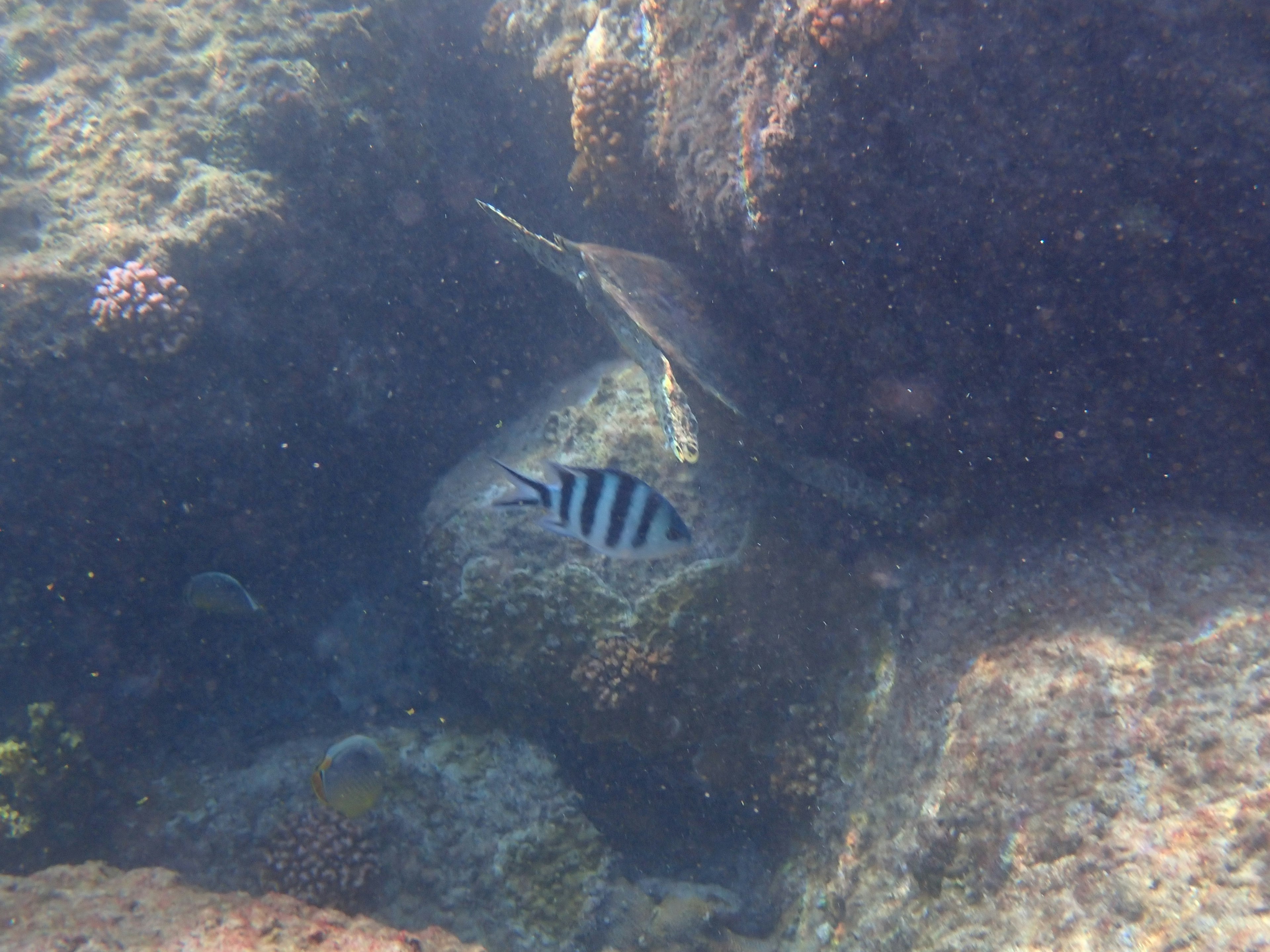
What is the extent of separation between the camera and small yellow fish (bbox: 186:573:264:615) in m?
4.81

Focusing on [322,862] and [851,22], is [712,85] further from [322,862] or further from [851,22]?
[322,862]

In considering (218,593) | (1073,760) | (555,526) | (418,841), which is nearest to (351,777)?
(418,841)

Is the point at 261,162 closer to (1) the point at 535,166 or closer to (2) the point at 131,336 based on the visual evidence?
(2) the point at 131,336

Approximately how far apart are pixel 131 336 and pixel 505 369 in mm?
2893

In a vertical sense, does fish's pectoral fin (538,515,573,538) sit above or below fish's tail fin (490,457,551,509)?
below

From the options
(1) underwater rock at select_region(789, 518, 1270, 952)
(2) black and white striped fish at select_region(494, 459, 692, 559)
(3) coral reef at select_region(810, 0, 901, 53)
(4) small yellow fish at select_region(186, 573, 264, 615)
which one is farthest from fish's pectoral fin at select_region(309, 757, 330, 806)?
(3) coral reef at select_region(810, 0, 901, 53)

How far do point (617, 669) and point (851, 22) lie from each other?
378 cm

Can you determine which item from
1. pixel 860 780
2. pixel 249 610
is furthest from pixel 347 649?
pixel 860 780

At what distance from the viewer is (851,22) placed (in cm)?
289

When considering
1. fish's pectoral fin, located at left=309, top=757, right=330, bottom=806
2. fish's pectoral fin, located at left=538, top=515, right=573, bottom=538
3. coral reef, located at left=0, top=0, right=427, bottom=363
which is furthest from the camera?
coral reef, located at left=0, top=0, right=427, bottom=363

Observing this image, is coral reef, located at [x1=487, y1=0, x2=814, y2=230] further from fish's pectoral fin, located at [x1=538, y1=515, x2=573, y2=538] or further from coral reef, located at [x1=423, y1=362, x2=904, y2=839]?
fish's pectoral fin, located at [x1=538, y1=515, x2=573, y2=538]

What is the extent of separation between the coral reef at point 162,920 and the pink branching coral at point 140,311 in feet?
11.0

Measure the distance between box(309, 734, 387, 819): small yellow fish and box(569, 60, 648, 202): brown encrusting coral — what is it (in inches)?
170

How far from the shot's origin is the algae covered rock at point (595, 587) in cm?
433
